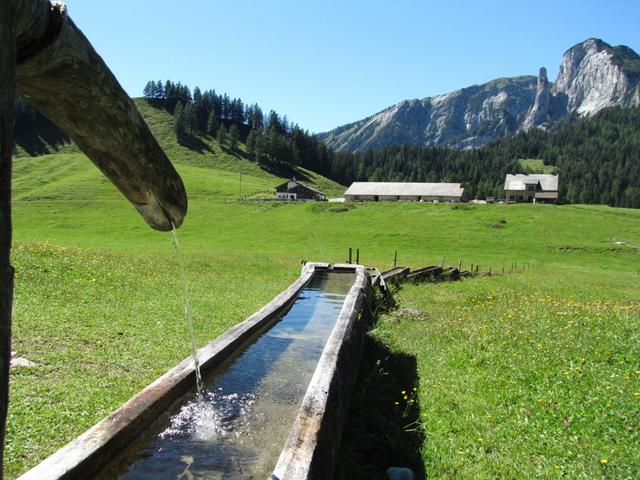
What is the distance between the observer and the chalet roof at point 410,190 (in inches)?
4134

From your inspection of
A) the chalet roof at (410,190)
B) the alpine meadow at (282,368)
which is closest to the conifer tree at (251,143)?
the chalet roof at (410,190)

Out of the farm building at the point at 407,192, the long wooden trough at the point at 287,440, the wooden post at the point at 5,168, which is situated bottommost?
the long wooden trough at the point at 287,440

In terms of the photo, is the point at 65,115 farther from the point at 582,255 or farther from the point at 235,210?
the point at 235,210

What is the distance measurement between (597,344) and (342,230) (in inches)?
2016

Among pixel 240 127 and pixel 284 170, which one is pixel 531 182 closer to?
pixel 284 170

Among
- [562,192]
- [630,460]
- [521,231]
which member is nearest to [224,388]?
[630,460]

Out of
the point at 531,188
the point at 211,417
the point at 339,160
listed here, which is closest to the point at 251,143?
the point at 339,160

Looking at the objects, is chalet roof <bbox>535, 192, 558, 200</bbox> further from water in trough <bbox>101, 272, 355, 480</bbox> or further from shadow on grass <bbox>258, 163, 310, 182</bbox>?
water in trough <bbox>101, 272, 355, 480</bbox>

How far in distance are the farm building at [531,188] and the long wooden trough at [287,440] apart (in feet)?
435

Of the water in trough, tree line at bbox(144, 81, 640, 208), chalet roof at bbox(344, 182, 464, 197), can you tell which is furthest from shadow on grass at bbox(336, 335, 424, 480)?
tree line at bbox(144, 81, 640, 208)

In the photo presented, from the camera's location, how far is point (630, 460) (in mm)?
6352

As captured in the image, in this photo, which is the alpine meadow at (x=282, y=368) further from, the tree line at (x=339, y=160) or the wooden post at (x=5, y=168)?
the tree line at (x=339, y=160)

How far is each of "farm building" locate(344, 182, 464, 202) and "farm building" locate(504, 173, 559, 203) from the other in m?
33.9

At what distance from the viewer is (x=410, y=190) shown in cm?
10706
